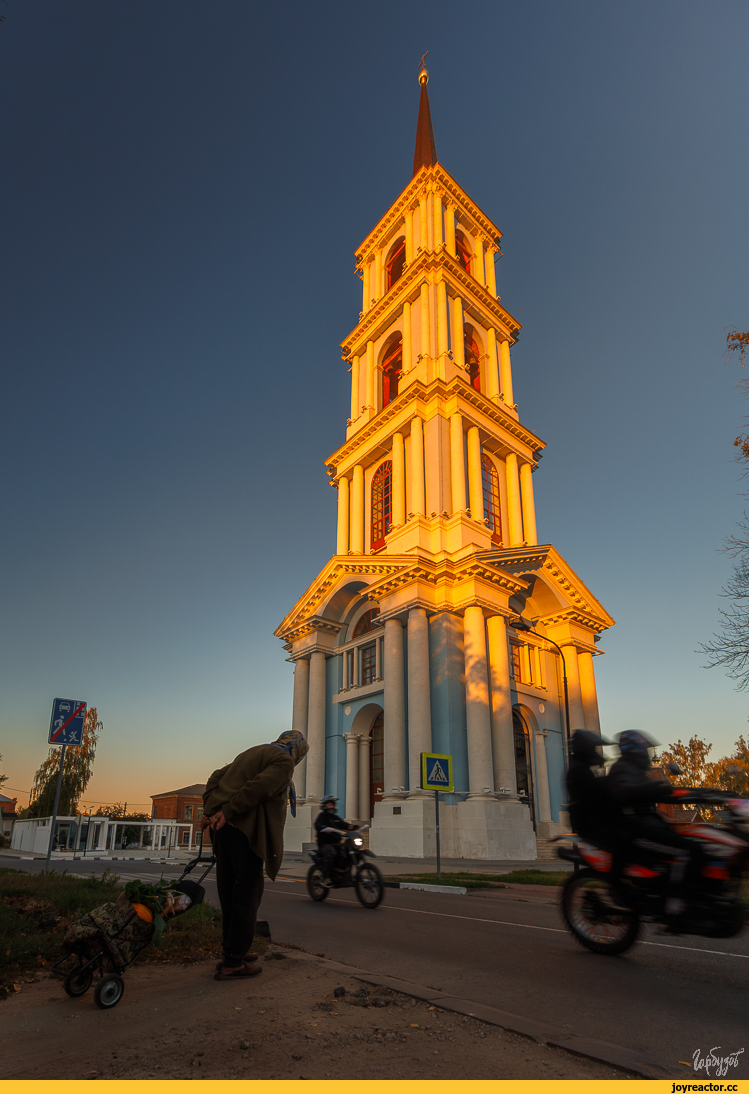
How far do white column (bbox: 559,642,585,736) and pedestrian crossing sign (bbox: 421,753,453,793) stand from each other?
503 inches

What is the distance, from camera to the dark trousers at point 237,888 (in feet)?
13.3

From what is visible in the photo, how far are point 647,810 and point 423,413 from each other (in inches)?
953

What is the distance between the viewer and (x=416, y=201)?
3462cm

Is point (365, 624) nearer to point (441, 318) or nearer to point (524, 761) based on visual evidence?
point (524, 761)

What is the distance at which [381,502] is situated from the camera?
97.7 feet

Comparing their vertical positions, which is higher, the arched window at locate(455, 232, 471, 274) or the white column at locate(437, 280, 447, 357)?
the arched window at locate(455, 232, 471, 274)

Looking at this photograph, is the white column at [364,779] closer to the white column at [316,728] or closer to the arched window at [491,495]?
the white column at [316,728]

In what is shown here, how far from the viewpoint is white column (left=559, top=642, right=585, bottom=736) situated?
25.9 meters

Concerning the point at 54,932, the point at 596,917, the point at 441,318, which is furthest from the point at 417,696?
the point at 441,318

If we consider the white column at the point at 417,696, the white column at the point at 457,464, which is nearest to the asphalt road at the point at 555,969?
the white column at the point at 417,696

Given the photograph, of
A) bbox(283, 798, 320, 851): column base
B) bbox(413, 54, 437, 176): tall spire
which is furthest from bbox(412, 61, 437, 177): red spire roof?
bbox(283, 798, 320, 851): column base

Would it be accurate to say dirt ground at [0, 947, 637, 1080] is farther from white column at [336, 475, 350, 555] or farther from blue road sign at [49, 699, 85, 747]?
white column at [336, 475, 350, 555]
